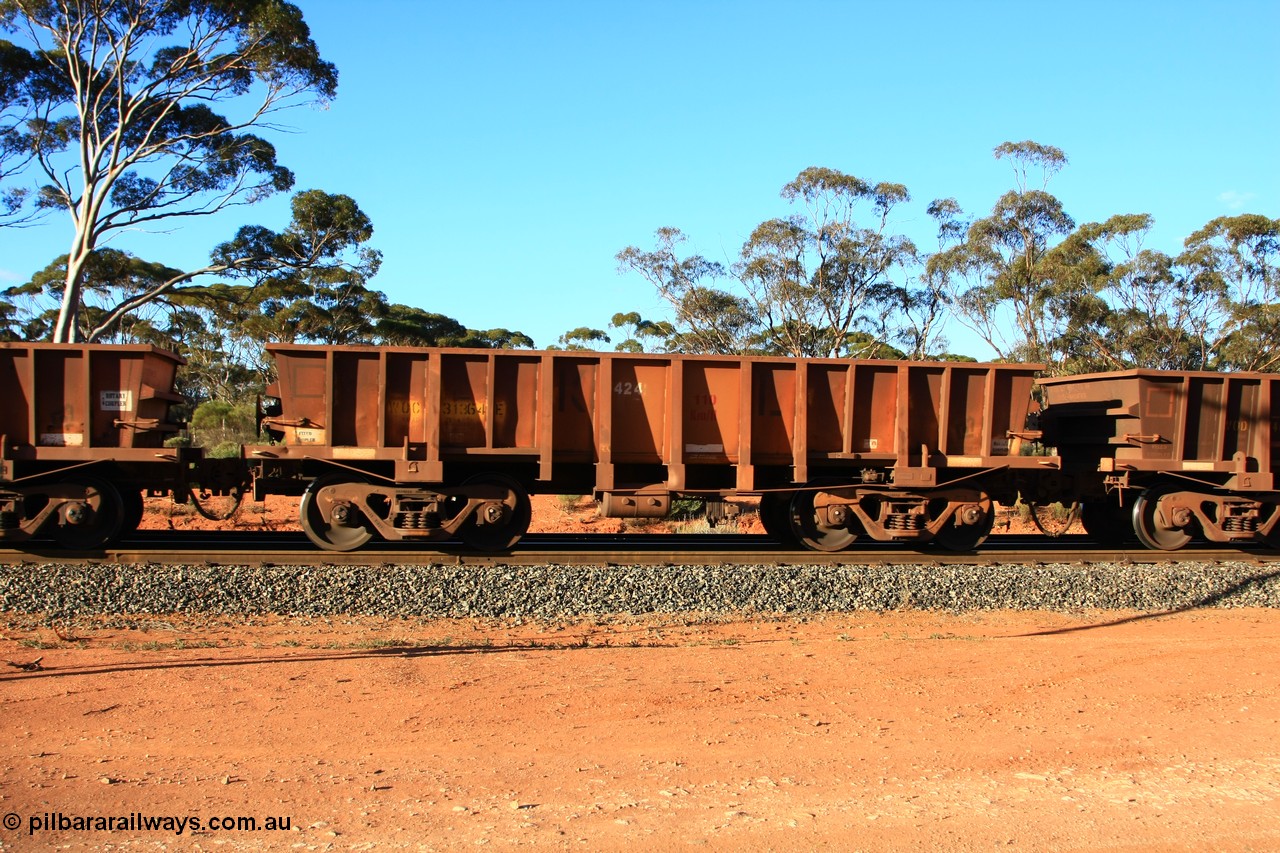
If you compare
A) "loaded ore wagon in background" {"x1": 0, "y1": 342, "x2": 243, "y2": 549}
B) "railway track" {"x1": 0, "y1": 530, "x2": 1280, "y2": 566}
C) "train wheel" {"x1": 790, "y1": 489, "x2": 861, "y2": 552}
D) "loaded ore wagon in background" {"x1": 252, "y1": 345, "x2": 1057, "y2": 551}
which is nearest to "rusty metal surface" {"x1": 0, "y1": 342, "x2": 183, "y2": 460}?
"loaded ore wagon in background" {"x1": 0, "y1": 342, "x2": 243, "y2": 549}

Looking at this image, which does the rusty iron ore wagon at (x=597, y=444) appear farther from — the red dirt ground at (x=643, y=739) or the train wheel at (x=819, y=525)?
the red dirt ground at (x=643, y=739)

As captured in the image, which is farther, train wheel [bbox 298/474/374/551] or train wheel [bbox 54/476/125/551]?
train wheel [bbox 298/474/374/551]

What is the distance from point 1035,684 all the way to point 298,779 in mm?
5118

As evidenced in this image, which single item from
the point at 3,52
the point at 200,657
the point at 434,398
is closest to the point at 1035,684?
the point at 200,657

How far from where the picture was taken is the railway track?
10.2m

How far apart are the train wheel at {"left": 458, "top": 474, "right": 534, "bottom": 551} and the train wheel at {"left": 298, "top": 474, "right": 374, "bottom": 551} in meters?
1.21

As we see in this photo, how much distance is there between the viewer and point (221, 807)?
432 cm

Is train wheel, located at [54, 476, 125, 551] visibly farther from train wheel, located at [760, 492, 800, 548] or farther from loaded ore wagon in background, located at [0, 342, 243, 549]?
train wheel, located at [760, 492, 800, 548]

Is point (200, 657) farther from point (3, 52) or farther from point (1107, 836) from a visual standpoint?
point (3, 52)

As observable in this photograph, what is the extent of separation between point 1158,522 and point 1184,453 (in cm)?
100

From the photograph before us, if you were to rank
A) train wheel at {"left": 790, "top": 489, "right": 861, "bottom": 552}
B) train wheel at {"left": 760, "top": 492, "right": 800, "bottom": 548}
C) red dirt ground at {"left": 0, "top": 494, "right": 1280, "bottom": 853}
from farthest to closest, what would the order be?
1. train wheel at {"left": 760, "top": 492, "right": 800, "bottom": 548}
2. train wheel at {"left": 790, "top": 489, "right": 861, "bottom": 552}
3. red dirt ground at {"left": 0, "top": 494, "right": 1280, "bottom": 853}

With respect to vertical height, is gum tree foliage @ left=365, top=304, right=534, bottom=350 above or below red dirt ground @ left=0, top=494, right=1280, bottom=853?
above

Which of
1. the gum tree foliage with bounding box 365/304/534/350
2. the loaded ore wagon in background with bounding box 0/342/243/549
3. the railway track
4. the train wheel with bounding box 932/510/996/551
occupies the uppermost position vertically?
the gum tree foliage with bounding box 365/304/534/350

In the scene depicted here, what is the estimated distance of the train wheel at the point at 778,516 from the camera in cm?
1219
